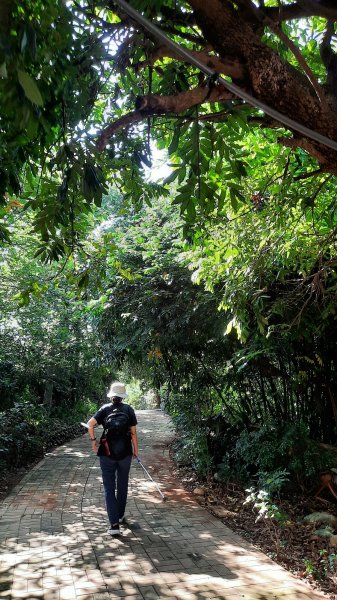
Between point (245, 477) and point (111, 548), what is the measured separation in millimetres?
3053

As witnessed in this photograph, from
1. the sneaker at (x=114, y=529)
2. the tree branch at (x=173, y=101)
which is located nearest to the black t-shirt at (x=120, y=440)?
the sneaker at (x=114, y=529)

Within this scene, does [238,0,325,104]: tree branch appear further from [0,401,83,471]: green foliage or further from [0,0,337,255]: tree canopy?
[0,401,83,471]: green foliage

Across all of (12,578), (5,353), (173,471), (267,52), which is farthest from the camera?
(5,353)

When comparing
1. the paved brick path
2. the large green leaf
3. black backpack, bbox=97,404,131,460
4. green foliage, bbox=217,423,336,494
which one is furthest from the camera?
green foliage, bbox=217,423,336,494

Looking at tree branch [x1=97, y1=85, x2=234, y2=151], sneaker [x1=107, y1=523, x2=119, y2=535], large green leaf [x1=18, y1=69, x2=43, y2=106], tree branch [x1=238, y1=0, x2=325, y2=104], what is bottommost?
sneaker [x1=107, y1=523, x2=119, y2=535]

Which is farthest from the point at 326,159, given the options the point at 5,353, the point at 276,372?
the point at 5,353

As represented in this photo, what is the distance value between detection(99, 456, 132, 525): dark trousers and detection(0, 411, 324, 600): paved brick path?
0.24m

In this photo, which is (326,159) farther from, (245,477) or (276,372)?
(245,477)

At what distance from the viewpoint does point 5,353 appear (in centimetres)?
1096

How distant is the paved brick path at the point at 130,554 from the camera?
383 centimetres

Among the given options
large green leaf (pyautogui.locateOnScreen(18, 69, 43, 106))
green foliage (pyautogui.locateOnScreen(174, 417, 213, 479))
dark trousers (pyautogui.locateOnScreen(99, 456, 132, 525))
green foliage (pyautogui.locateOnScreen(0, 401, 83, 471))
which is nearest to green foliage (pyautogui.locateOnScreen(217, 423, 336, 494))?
green foliage (pyautogui.locateOnScreen(174, 417, 213, 479))

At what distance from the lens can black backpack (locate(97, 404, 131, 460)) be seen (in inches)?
210

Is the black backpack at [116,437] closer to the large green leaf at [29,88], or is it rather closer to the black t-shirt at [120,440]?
the black t-shirt at [120,440]

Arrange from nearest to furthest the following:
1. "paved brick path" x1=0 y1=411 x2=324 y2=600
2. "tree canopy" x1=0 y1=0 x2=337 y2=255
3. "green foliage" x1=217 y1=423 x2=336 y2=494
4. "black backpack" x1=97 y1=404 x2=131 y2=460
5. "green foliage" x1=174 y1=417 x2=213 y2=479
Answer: "tree canopy" x1=0 y1=0 x2=337 y2=255, "paved brick path" x1=0 y1=411 x2=324 y2=600, "black backpack" x1=97 y1=404 x2=131 y2=460, "green foliage" x1=217 y1=423 x2=336 y2=494, "green foliage" x1=174 y1=417 x2=213 y2=479
